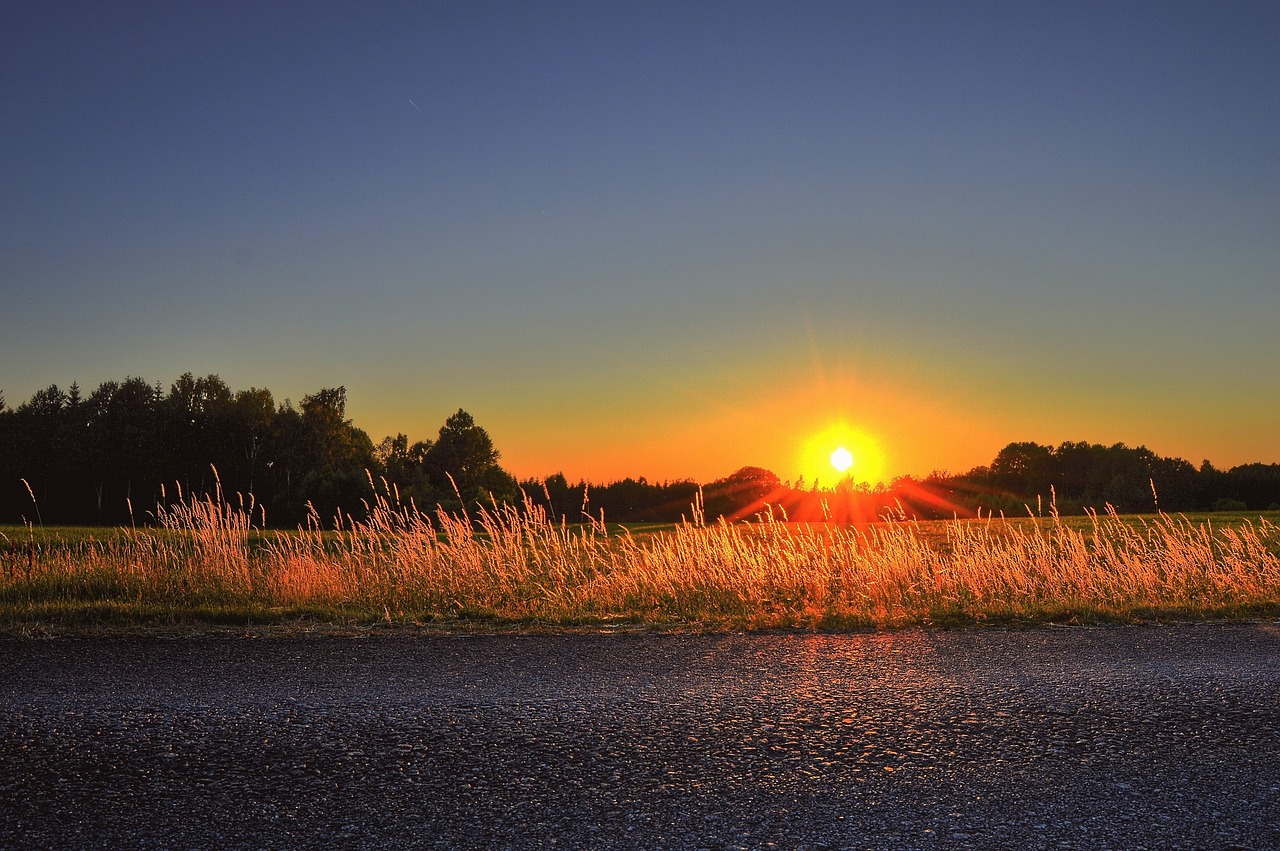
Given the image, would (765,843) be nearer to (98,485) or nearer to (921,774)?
(921,774)

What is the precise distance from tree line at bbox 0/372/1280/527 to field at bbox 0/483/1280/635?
3620 cm

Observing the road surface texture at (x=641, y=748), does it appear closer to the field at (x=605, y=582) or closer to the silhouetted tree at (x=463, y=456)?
the field at (x=605, y=582)

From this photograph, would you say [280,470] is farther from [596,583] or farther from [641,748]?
[641,748]

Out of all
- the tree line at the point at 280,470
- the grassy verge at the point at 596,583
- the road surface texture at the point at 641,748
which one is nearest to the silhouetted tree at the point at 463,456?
the tree line at the point at 280,470

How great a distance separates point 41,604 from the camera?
922cm

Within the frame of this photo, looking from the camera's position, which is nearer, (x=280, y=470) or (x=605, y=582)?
(x=605, y=582)

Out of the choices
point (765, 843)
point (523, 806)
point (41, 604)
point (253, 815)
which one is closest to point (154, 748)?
point (253, 815)

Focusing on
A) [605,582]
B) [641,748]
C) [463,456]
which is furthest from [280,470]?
[641,748]

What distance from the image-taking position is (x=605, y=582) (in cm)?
1053

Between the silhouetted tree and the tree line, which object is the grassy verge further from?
the silhouetted tree

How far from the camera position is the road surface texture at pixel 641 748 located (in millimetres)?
3412

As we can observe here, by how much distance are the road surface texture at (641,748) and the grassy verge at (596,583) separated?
6.52ft

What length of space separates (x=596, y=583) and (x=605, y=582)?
11 cm

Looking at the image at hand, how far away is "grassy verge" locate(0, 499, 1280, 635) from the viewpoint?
893 cm
